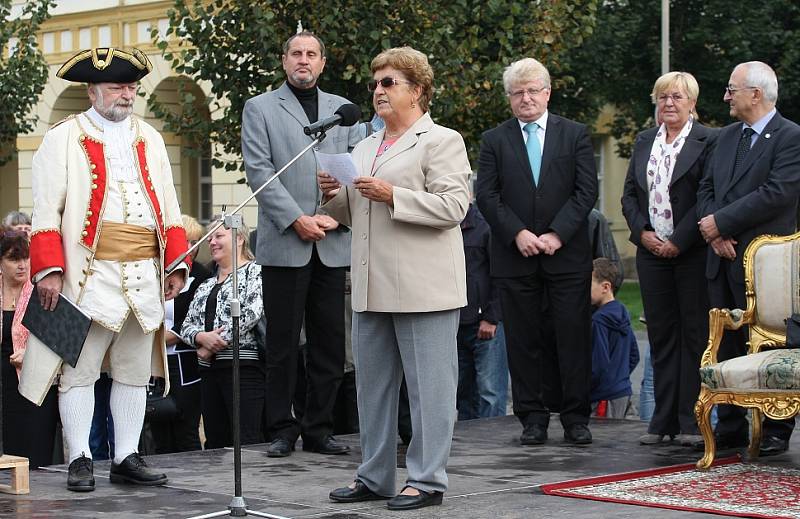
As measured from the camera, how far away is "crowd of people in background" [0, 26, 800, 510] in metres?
7.07

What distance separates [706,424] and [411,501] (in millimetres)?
2046

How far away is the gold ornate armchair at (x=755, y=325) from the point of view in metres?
8.02

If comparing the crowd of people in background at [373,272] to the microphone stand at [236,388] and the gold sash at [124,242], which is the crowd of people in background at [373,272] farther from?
the microphone stand at [236,388]

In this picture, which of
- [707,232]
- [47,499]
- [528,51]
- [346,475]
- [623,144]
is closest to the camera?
[47,499]

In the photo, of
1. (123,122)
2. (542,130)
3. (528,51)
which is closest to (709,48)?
(528,51)

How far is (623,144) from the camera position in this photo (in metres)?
34.6

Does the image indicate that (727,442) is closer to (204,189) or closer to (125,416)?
(125,416)

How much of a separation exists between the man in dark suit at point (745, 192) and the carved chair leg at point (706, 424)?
65cm

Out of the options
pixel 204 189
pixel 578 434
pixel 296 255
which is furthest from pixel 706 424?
pixel 204 189

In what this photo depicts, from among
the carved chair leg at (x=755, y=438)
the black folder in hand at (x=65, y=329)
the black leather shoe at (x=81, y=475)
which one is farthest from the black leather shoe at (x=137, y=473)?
the carved chair leg at (x=755, y=438)

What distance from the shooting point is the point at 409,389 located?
6980 mm

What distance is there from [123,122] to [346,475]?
6.84 feet

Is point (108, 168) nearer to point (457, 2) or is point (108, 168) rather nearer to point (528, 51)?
point (457, 2)

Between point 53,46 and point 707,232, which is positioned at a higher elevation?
point 53,46
